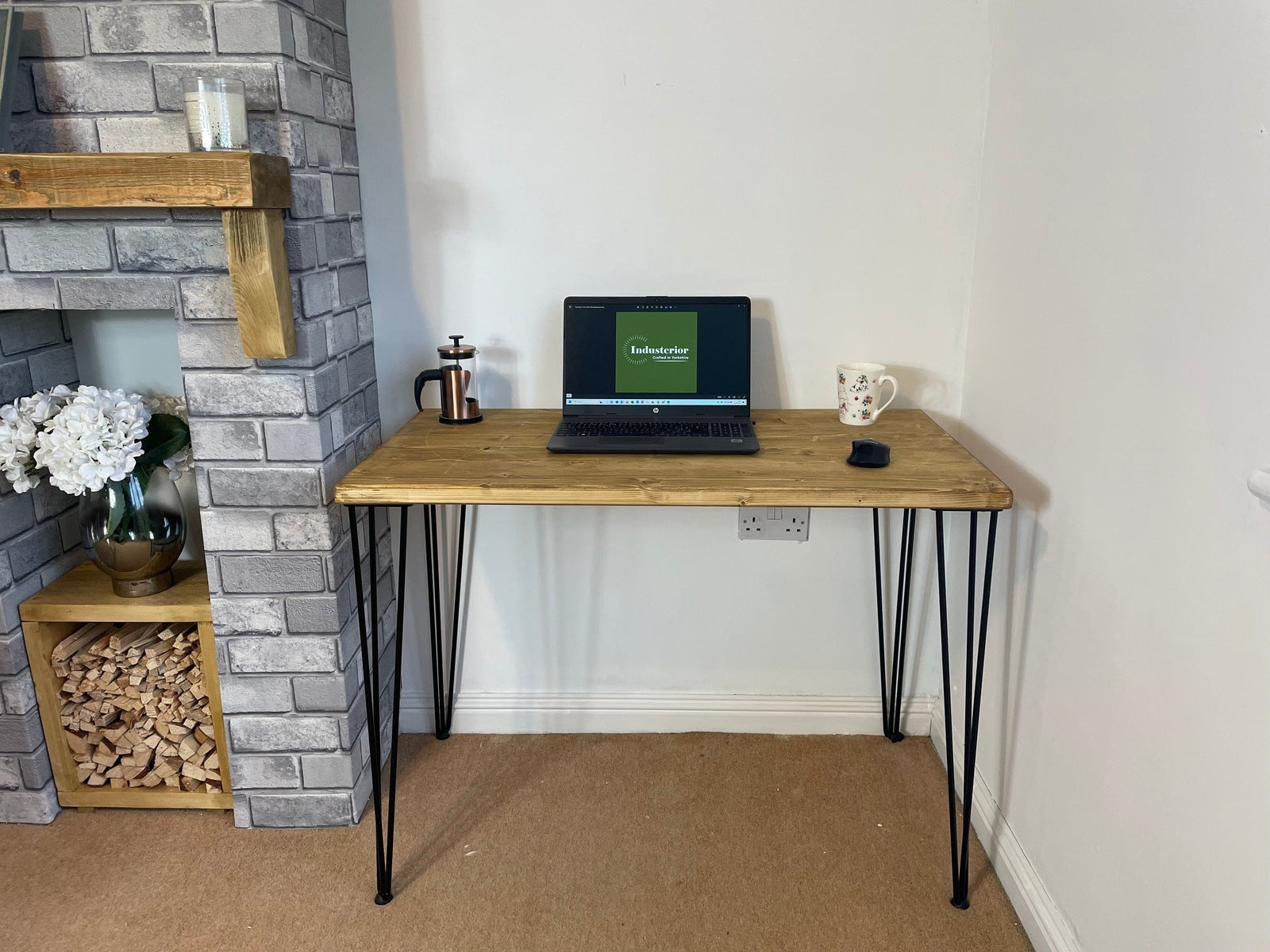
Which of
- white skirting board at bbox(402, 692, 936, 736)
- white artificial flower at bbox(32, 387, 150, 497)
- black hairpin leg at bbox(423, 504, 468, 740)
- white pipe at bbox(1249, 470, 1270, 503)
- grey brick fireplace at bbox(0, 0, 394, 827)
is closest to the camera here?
white pipe at bbox(1249, 470, 1270, 503)

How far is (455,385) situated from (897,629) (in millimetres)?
1117

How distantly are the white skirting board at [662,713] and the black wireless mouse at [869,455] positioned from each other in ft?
2.63

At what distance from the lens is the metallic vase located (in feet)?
5.85

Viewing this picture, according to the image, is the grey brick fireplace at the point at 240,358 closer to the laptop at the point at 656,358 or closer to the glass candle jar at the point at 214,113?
the glass candle jar at the point at 214,113

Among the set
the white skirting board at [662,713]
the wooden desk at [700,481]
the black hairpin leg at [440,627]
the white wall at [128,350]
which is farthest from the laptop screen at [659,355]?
the white wall at [128,350]

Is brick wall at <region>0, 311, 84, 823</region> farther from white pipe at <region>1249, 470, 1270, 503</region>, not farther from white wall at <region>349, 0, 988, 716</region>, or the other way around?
white pipe at <region>1249, 470, 1270, 503</region>

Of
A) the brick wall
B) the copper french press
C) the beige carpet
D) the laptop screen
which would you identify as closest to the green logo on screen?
the laptop screen

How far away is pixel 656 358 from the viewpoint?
6.13 ft

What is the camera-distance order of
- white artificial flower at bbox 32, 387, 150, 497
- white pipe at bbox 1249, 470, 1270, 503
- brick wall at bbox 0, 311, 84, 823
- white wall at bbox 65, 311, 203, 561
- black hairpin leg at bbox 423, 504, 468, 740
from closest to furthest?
white pipe at bbox 1249, 470, 1270, 503 < white artificial flower at bbox 32, 387, 150, 497 < brick wall at bbox 0, 311, 84, 823 < white wall at bbox 65, 311, 203, 561 < black hairpin leg at bbox 423, 504, 468, 740

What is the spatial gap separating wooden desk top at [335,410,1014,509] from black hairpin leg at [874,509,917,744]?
313 mm

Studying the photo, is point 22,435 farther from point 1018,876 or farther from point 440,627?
point 1018,876


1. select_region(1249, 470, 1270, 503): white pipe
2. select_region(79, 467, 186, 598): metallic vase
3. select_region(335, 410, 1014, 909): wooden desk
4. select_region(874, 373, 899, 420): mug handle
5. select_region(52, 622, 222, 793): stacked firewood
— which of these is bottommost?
select_region(52, 622, 222, 793): stacked firewood

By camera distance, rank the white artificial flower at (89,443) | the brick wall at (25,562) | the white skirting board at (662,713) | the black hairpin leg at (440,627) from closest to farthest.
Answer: the white artificial flower at (89,443), the brick wall at (25,562), the black hairpin leg at (440,627), the white skirting board at (662,713)

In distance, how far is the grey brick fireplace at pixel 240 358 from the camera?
1.54 meters
